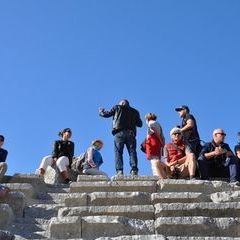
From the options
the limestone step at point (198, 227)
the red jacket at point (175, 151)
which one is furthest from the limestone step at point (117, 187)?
the limestone step at point (198, 227)

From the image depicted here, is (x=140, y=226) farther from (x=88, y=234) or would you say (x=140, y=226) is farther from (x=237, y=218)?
(x=237, y=218)

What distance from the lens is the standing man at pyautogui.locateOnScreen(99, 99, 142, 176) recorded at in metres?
12.2

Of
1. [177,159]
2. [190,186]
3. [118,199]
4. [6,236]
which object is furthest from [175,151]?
[6,236]

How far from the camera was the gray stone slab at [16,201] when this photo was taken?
27.4 ft

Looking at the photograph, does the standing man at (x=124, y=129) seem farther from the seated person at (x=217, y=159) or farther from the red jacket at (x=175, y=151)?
the seated person at (x=217, y=159)

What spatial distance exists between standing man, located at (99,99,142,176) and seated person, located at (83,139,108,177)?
0.50 m

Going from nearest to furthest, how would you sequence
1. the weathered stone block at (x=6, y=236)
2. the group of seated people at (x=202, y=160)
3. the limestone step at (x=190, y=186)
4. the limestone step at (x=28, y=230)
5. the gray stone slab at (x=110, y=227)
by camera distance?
the weathered stone block at (x=6, y=236), the gray stone slab at (x=110, y=227), the limestone step at (x=28, y=230), the limestone step at (x=190, y=186), the group of seated people at (x=202, y=160)

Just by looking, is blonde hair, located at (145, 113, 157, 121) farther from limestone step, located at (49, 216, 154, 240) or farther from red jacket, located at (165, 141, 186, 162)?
limestone step, located at (49, 216, 154, 240)

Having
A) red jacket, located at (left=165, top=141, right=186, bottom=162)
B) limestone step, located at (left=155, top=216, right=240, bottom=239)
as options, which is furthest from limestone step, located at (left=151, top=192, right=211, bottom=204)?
red jacket, located at (left=165, top=141, right=186, bottom=162)

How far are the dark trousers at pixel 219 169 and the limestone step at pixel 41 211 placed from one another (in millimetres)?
3320

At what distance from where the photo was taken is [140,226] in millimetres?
7043

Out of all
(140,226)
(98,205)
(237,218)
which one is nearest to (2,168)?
(98,205)

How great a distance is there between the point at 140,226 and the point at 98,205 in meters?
1.44

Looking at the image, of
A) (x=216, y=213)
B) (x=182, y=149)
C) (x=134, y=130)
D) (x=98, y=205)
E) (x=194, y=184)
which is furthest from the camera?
(x=134, y=130)
